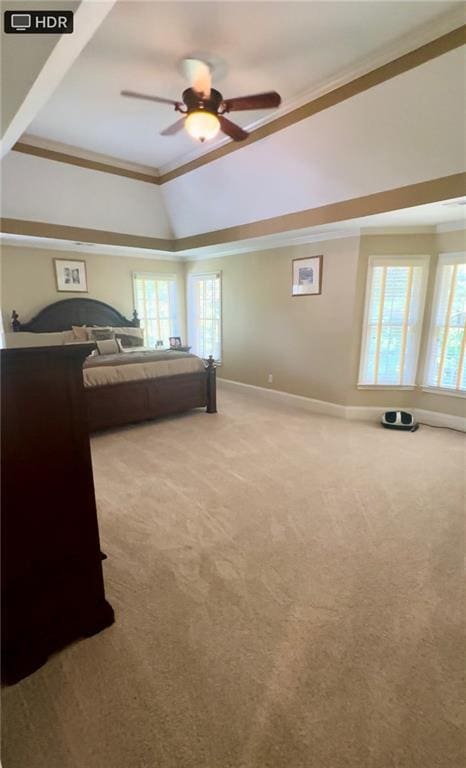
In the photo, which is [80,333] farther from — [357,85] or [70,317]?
[357,85]

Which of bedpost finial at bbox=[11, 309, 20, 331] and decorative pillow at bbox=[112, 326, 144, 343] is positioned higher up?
bedpost finial at bbox=[11, 309, 20, 331]

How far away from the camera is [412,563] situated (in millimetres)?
1978

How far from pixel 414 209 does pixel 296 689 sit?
3.71 metres

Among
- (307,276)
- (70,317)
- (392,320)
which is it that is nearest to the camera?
(392,320)

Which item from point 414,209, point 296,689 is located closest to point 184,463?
point 296,689

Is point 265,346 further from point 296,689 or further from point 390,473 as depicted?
point 296,689

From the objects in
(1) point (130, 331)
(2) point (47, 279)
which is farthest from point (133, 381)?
(2) point (47, 279)

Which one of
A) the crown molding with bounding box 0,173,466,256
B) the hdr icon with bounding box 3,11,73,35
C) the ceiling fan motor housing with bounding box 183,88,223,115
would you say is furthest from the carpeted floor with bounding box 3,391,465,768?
the ceiling fan motor housing with bounding box 183,88,223,115

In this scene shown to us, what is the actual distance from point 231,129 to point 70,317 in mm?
3733

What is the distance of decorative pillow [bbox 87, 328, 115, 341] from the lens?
16.9 ft

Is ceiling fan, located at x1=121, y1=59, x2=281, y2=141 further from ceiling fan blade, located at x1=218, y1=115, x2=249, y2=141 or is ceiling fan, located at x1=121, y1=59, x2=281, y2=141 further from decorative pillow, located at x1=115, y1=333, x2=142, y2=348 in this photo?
decorative pillow, located at x1=115, y1=333, x2=142, y2=348

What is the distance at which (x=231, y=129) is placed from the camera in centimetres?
279

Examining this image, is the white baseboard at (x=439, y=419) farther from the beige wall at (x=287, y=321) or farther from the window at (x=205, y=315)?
the window at (x=205, y=315)

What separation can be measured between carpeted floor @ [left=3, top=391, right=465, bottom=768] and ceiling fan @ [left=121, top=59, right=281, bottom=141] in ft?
9.18
